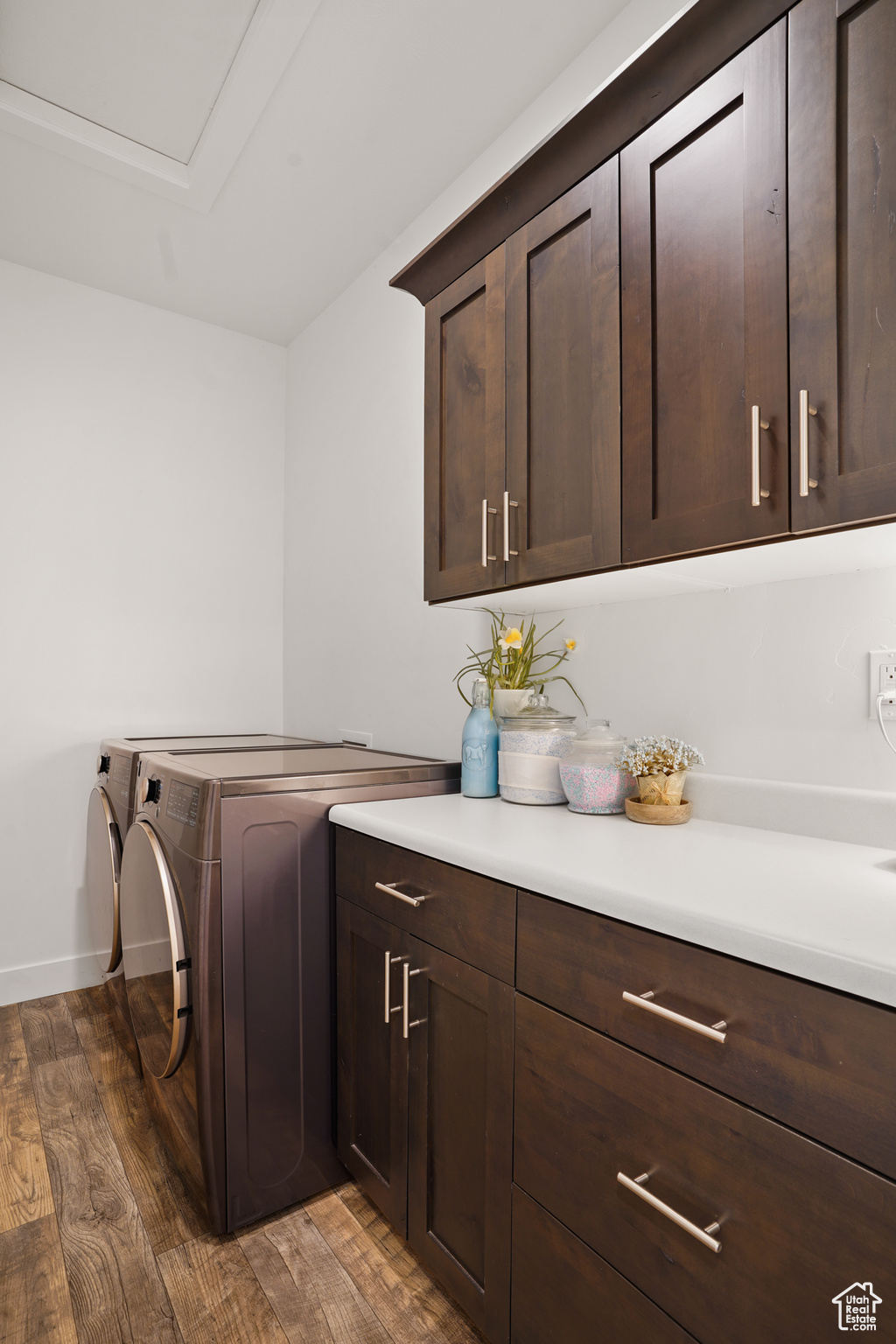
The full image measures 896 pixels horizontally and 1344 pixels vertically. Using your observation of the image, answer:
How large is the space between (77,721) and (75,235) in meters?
1.74

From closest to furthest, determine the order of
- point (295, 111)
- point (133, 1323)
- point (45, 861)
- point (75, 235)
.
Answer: point (133, 1323) → point (295, 111) → point (75, 235) → point (45, 861)

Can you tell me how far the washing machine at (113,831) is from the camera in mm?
2121

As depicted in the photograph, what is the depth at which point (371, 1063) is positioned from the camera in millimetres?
1422

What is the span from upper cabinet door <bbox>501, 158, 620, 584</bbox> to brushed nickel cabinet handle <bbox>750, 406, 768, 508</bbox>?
10.6 inches

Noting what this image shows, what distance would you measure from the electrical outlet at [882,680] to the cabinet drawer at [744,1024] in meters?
0.62

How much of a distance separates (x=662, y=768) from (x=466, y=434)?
860 mm

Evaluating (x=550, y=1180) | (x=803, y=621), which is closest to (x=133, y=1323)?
(x=550, y=1180)

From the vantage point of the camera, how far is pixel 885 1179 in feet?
2.06

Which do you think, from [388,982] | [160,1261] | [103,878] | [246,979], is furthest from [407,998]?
[103,878]

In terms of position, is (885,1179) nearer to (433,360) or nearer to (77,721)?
(433,360)

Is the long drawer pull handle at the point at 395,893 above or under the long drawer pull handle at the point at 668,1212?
above

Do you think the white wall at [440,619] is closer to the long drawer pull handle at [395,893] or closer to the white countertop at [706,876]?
the white countertop at [706,876]

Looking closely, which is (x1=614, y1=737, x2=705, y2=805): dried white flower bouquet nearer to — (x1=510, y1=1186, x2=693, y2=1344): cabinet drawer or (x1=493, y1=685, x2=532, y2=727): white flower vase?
(x1=493, y1=685, x2=532, y2=727): white flower vase

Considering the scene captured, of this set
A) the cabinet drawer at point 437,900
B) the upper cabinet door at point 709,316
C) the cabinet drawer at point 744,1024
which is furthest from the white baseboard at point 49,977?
the upper cabinet door at point 709,316
